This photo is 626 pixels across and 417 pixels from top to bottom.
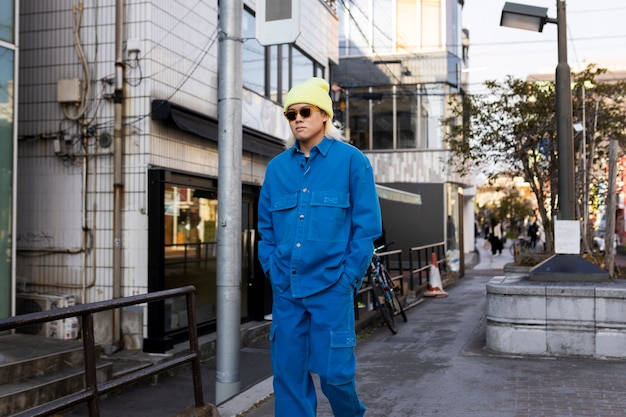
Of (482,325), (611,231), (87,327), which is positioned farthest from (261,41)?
(611,231)

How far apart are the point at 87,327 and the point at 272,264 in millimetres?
962

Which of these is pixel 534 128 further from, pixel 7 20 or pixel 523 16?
pixel 7 20

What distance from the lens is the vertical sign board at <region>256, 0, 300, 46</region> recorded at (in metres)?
5.25

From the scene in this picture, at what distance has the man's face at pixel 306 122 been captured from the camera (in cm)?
351

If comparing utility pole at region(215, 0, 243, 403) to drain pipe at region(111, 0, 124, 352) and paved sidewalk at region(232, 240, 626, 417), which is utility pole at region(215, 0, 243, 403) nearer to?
Result: paved sidewalk at region(232, 240, 626, 417)

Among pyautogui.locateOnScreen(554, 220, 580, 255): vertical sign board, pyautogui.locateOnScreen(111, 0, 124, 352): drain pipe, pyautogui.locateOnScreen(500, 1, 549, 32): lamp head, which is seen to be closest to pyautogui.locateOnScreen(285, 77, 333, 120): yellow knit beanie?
pyautogui.locateOnScreen(554, 220, 580, 255): vertical sign board

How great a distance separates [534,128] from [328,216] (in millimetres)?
13273

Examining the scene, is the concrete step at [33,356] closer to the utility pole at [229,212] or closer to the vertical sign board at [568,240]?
the utility pole at [229,212]

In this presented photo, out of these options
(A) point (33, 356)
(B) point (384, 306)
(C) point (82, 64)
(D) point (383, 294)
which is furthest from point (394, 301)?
(C) point (82, 64)

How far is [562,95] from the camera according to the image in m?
8.56

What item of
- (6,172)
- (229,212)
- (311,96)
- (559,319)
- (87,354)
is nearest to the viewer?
(87,354)

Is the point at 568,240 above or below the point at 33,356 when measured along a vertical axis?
above

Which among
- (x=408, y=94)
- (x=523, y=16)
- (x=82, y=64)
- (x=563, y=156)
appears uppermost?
(x=408, y=94)

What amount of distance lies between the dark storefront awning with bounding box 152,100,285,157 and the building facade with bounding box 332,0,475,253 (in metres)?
16.1
